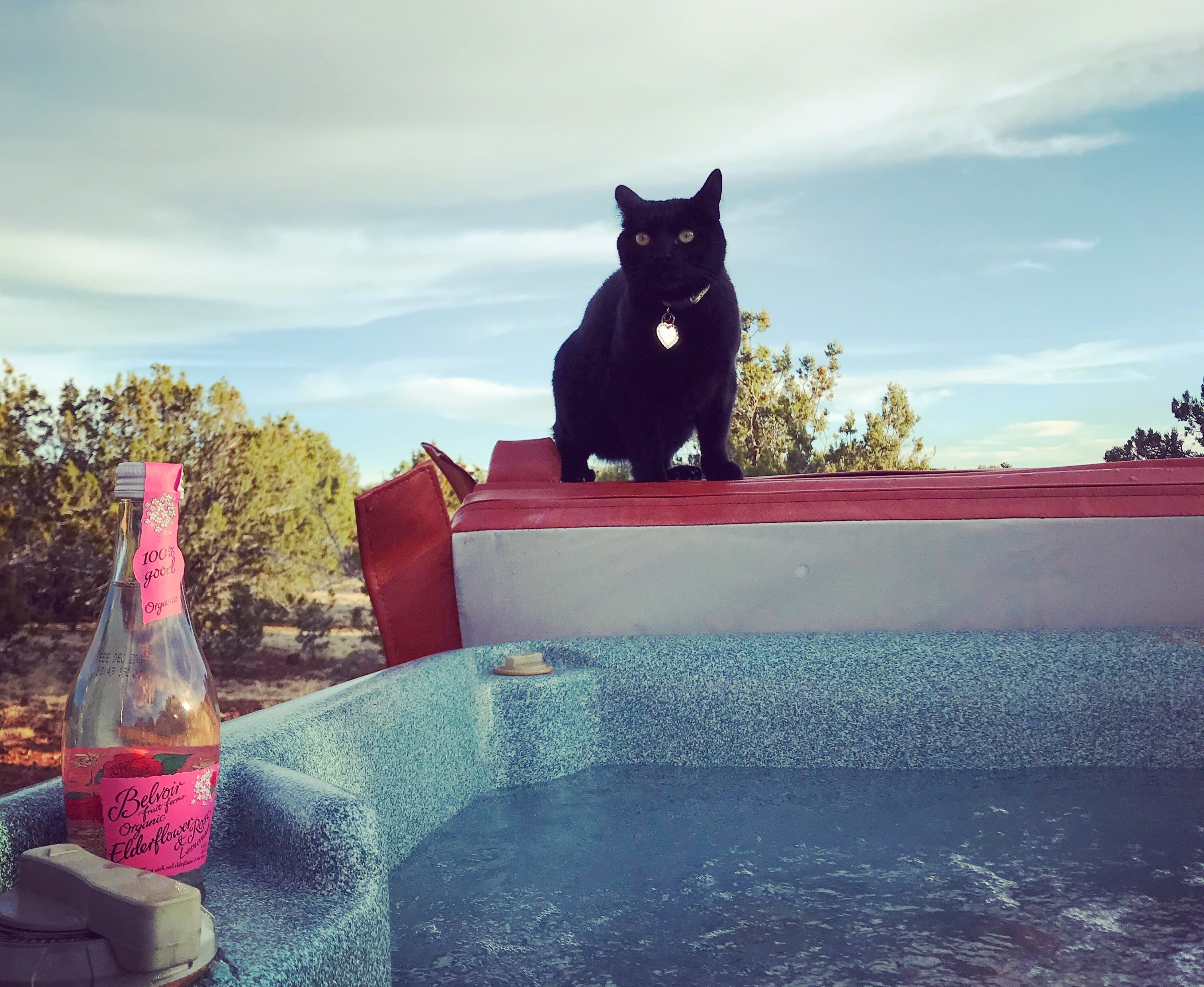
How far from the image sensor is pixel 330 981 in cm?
59

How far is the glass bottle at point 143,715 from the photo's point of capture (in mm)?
600

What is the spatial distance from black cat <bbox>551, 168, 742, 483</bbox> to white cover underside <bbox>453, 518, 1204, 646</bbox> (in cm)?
30

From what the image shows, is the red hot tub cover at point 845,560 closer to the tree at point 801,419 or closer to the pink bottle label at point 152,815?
the pink bottle label at point 152,815

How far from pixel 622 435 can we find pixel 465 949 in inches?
47.3

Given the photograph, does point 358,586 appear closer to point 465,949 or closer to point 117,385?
point 117,385

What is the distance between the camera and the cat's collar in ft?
6.11

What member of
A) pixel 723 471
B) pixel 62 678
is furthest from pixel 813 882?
pixel 62 678

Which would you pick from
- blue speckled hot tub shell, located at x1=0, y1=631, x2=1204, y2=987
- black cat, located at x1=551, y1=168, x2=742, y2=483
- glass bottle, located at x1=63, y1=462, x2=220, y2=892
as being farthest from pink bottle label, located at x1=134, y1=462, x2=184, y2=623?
black cat, located at x1=551, y1=168, x2=742, y2=483

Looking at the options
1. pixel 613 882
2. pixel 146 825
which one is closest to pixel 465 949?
pixel 613 882

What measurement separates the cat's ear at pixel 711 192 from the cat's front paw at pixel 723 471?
0.49m

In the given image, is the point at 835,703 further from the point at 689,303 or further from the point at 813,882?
the point at 689,303

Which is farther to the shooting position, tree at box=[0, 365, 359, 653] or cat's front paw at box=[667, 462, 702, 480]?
tree at box=[0, 365, 359, 653]

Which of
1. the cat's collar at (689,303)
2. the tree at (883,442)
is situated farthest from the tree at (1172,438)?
the cat's collar at (689,303)

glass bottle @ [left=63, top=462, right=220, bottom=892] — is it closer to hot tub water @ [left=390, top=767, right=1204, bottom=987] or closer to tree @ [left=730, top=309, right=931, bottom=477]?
hot tub water @ [left=390, top=767, right=1204, bottom=987]
